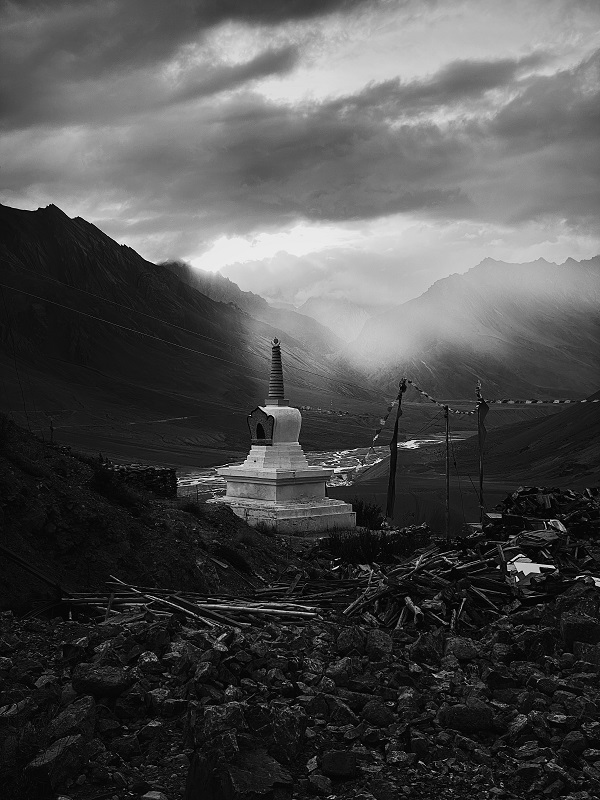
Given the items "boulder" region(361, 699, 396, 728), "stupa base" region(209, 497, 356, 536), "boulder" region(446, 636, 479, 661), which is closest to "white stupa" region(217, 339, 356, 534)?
"stupa base" region(209, 497, 356, 536)

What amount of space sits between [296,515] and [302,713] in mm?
18766

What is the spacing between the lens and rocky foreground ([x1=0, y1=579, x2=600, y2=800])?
6.32 meters

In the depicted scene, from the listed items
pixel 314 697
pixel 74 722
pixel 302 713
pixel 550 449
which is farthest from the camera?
pixel 550 449

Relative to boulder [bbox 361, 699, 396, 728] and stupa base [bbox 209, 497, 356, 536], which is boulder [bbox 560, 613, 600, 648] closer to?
boulder [bbox 361, 699, 396, 728]

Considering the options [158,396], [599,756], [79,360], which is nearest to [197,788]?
[599,756]

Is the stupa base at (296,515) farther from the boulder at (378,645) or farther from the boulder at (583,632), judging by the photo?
the boulder at (583,632)

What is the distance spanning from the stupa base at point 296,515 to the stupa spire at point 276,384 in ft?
12.4

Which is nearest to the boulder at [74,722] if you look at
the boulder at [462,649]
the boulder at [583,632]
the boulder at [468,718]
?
the boulder at [468,718]

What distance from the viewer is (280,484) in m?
26.5

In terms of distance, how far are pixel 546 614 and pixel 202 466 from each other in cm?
11453

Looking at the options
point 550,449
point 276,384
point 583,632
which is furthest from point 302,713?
point 550,449

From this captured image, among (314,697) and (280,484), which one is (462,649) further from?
(280,484)

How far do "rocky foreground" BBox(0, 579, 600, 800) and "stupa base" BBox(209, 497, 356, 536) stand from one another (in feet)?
52.8

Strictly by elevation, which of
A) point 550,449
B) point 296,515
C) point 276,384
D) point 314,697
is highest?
point 276,384
